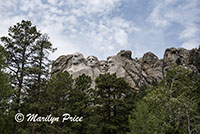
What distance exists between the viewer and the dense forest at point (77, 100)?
12492 mm

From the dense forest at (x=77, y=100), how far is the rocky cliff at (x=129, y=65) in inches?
1083

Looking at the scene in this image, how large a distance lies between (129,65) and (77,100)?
3743cm

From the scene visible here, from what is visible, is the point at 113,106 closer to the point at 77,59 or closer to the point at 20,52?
the point at 20,52

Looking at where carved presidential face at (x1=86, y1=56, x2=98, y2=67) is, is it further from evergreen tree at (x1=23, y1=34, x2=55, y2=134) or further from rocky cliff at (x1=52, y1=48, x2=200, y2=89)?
evergreen tree at (x1=23, y1=34, x2=55, y2=134)

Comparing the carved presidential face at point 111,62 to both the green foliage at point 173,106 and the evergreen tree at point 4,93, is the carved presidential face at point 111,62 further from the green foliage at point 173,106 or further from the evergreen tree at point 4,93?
the evergreen tree at point 4,93

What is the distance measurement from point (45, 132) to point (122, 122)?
24.7 feet

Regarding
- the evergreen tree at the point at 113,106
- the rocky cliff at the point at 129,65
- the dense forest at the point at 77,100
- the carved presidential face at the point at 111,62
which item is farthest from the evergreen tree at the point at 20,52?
the carved presidential face at the point at 111,62

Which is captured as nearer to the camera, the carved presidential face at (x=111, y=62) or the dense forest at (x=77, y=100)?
the dense forest at (x=77, y=100)

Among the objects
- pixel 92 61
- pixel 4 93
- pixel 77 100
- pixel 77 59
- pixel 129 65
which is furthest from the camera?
pixel 92 61

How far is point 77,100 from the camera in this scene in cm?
1833

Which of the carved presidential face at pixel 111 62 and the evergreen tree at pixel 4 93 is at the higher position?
the carved presidential face at pixel 111 62

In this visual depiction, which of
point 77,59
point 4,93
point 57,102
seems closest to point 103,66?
point 77,59

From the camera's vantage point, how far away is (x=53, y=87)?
61.5 ft

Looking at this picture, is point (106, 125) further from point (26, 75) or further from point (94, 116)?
point (26, 75)
